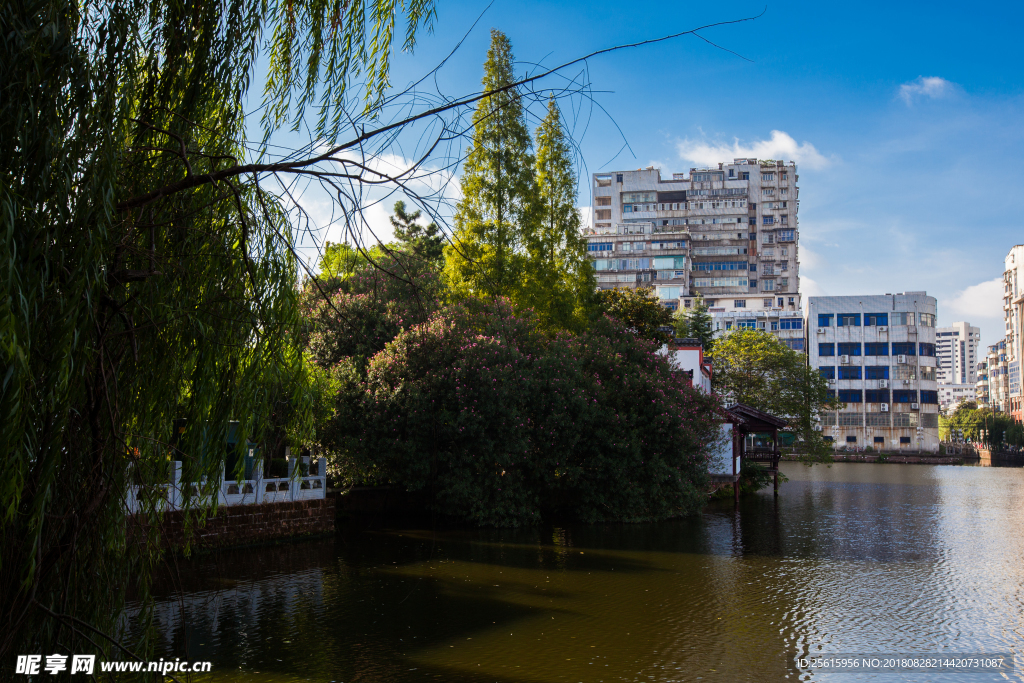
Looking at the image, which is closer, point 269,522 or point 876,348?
point 269,522

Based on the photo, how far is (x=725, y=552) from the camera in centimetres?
1498

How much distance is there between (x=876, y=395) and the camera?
Answer: 5925 centimetres

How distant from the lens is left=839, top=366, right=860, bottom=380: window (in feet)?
194

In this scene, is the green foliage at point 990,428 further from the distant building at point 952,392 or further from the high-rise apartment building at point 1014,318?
the distant building at point 952,392

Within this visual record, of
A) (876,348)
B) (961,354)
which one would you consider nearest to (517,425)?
(876,348)

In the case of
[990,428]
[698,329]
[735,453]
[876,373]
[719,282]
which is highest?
[719,282]

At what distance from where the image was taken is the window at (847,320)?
59.0 metres

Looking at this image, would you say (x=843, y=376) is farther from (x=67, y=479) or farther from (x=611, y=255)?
(x=67, y=479)

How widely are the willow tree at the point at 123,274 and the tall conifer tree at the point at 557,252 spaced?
679 inches

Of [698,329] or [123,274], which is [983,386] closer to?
[698,329]

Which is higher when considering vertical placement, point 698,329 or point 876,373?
point 698,329

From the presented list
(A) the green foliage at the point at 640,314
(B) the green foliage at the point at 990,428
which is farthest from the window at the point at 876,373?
(A) the green foliage at the point at 640,314

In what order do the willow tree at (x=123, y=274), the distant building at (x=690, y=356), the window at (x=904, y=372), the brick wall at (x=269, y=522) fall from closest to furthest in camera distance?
the willow tree at (x=123, y=274), the brick wall at (x=269, y=522), the distant building at (x=690, y=356), the window at (x=904, y=372)

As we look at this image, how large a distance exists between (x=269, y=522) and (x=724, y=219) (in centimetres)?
7043
